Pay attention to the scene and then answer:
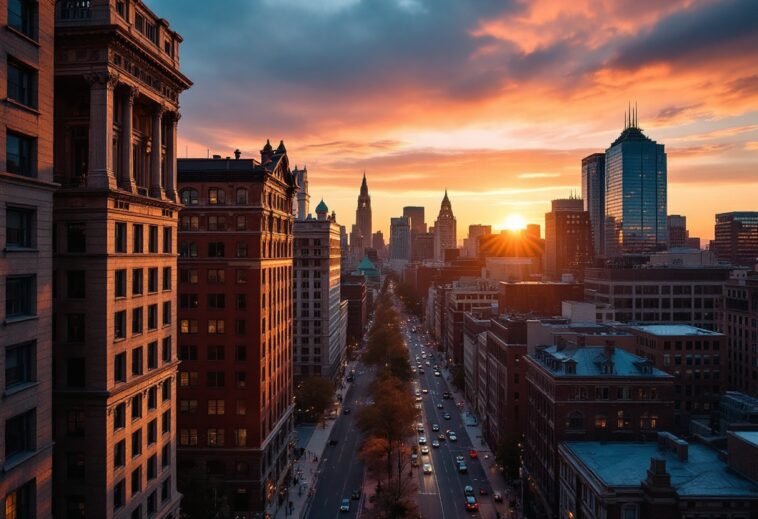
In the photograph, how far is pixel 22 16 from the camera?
Answer: 1179 inches

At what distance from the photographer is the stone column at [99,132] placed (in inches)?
Result: 1512

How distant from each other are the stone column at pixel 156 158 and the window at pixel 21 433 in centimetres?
2091

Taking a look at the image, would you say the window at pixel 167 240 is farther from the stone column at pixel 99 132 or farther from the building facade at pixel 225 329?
the building facade at pixel 225 329

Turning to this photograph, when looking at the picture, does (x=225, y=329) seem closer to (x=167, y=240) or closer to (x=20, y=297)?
(x=167, y=240)

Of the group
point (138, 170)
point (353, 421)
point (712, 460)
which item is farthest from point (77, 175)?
point (353, 421)

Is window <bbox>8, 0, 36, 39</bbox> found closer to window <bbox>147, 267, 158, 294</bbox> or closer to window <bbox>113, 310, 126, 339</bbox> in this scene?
window <bbox>113, 310, 126, 339</bbox>

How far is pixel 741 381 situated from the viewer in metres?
119

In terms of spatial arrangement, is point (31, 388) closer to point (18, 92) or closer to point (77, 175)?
point (18, 92)

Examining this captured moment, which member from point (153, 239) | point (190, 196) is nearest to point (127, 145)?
point (153, 239)

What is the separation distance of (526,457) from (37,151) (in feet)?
256

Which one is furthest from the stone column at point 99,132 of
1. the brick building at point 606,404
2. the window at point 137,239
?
the brick building at point 606,404

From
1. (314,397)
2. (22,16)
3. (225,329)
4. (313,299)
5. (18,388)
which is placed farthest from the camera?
(313,299)

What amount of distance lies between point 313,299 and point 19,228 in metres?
118

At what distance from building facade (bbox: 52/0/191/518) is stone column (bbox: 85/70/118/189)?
0.07 metres
